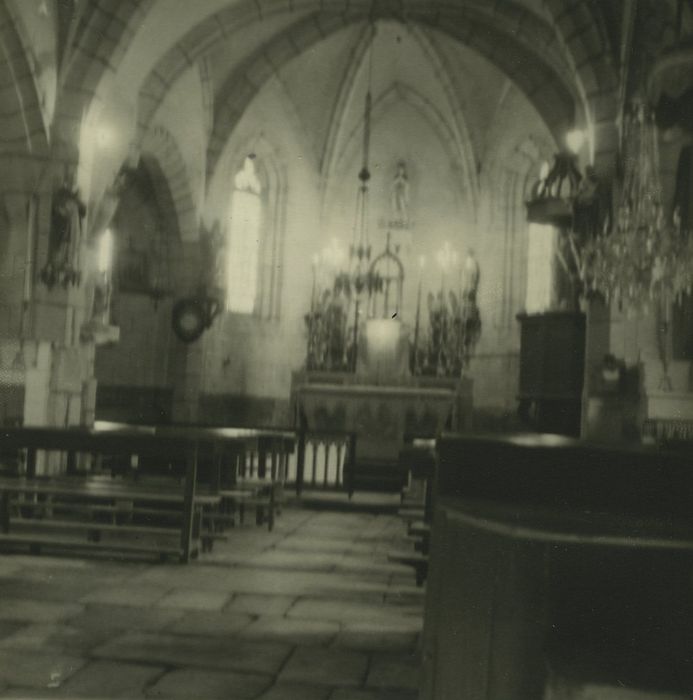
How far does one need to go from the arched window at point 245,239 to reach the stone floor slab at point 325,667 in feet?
45.0

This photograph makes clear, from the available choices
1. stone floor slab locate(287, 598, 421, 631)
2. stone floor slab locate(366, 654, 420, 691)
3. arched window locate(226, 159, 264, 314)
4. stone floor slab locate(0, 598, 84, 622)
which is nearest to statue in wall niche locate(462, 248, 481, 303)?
arched window locate(226, 159, 264, 314)

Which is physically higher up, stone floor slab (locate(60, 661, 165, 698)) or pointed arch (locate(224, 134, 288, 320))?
pointed arch (locate(224, 134, 288, 320))

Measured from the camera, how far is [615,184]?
34.1ft

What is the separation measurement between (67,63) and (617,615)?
36.1 feet

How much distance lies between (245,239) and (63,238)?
272 inches

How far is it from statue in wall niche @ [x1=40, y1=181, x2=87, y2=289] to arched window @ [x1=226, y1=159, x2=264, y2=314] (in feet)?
20.3

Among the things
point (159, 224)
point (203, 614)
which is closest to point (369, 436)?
point (159, 224)

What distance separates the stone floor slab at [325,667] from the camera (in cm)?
334

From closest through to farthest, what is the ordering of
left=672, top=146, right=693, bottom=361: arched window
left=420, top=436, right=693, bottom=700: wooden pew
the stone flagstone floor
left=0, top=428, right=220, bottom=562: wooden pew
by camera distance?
1. left=420, top=436, right=693, bottom=700: wooden pew
2. the stone flagstone floor
3. left=0, top=428, right=220, bottom=562: wooden pew
4. left=672, top=146, right=693, bottom=361: arched window

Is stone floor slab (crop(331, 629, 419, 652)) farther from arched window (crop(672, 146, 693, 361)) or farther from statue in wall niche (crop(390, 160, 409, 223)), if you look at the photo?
statue in wall niche (crop(390, 160, 409, 223))

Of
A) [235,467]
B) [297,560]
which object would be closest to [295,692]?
[297,560]

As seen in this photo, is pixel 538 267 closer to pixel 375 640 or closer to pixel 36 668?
pixel 375 640

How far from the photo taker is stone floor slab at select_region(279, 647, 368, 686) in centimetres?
334

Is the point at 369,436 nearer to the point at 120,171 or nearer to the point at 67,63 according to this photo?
the point at 120,171
